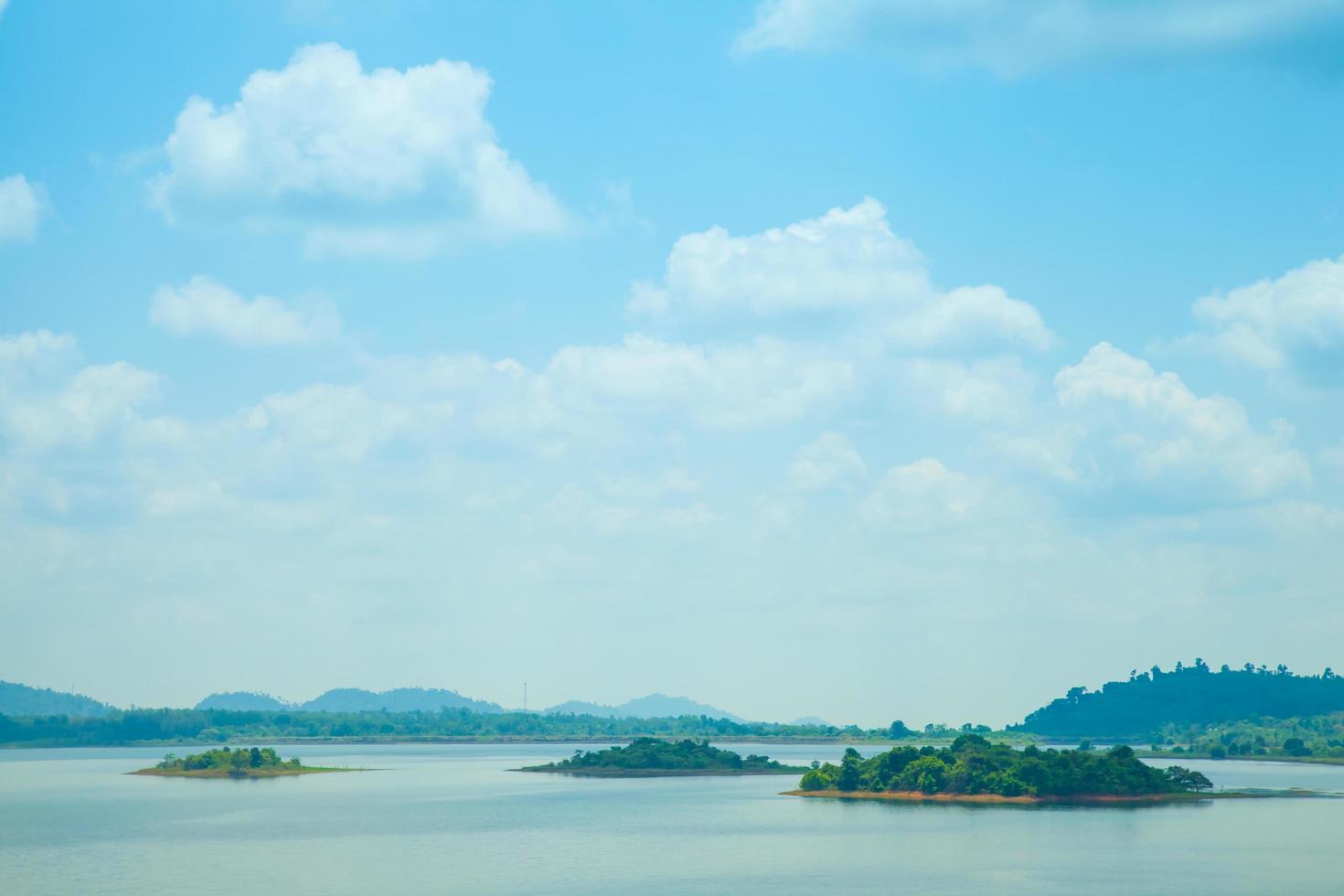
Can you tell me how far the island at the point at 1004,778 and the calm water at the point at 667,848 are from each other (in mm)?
6920

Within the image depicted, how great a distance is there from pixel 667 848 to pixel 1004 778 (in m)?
56.8

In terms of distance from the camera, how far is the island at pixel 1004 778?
16975cm

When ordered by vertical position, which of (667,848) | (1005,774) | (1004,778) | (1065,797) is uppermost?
(1005,774)

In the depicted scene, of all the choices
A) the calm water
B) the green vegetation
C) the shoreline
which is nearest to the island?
the green vegetation

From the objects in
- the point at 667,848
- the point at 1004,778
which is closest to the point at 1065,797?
the point at 1004,778

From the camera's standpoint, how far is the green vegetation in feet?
557

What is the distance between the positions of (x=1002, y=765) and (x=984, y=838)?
44.7 m

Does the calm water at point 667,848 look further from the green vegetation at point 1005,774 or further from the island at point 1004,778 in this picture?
the green vegetation at point 1005,774

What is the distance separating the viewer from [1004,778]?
17100 cm

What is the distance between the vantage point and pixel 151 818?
160 m

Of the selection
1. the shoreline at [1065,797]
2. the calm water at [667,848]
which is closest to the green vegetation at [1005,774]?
the shoreline at [1065,797]

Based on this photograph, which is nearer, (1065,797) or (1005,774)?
(1065,797)

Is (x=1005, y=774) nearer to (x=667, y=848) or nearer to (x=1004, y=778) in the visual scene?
(x=1004, y=778)

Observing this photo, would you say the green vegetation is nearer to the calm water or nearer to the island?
the island
